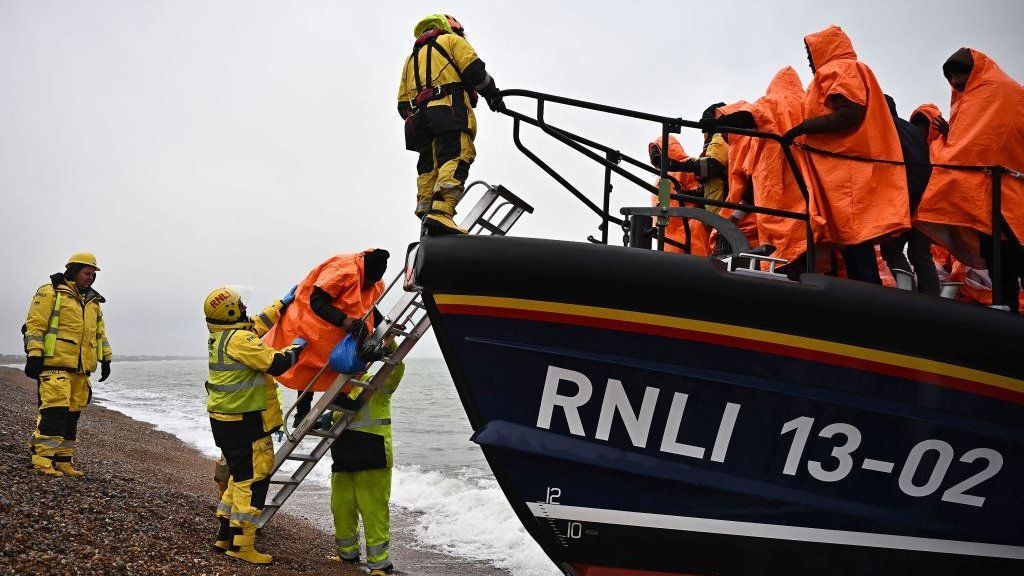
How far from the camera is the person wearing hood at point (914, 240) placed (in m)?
3.17

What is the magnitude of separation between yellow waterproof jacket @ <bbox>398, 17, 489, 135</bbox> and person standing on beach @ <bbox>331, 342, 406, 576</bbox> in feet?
5.83

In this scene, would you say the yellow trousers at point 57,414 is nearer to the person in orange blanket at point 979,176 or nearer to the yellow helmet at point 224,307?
the yellow helmet at point 224,307

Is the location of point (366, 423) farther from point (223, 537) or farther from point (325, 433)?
point (223, 537)

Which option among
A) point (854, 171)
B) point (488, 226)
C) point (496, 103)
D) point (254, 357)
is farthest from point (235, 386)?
point (854, 171)

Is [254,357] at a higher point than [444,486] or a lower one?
higher

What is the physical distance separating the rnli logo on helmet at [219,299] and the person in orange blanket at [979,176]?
4.01 m

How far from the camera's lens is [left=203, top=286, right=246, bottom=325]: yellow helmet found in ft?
15.6

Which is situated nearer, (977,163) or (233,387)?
(977,163)

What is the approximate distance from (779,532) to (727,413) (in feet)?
1.73

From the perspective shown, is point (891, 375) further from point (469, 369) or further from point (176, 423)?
point (176, 423)

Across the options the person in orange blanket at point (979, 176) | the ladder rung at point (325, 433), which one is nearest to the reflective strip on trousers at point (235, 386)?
the ladder rung at point (325, 433)

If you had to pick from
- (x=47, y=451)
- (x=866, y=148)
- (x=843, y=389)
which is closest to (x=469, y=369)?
(x=843, y=389)

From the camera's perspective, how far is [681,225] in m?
4.66

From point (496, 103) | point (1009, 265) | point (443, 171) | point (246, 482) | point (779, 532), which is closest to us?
point (779, 532)
